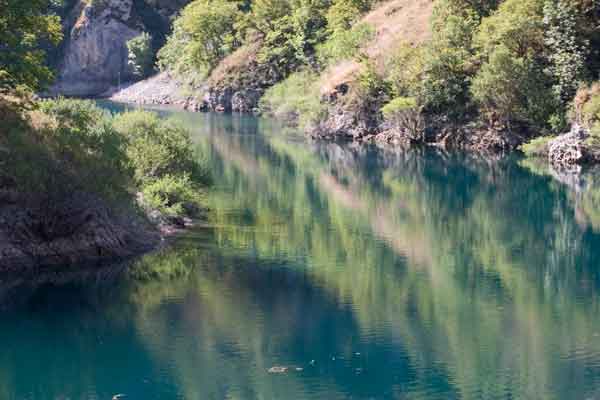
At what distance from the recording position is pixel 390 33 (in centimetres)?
9794

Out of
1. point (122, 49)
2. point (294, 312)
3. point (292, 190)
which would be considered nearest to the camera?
point (294, 312)

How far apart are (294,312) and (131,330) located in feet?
17.5

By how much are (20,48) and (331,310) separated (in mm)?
16602

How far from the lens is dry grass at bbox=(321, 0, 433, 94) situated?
92.8 m

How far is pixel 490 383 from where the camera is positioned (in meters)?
24.2

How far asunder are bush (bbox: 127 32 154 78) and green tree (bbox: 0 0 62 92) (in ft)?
411

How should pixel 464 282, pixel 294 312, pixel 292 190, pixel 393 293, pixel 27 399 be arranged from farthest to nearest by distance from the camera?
pixel 292 190
pixel 464 282
pixel 393 293
pixel 294 312
pixel 27 399

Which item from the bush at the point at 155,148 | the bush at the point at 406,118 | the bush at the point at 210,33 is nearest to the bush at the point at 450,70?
the bush at the point at 406,118

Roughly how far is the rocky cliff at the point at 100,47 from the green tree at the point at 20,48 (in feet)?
431

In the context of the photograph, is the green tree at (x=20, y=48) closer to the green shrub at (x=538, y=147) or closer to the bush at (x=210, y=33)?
the green shrub at (x=538, y=147)

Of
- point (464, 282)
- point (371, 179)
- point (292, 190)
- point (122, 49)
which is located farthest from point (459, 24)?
point (122, 49)

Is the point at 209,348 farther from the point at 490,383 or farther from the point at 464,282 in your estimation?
the point at 464,282

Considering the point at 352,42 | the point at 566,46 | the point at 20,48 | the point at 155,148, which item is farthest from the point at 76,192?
the point at 352,42

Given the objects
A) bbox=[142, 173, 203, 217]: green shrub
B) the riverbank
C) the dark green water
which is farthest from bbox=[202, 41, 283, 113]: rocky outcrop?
the riverbank
